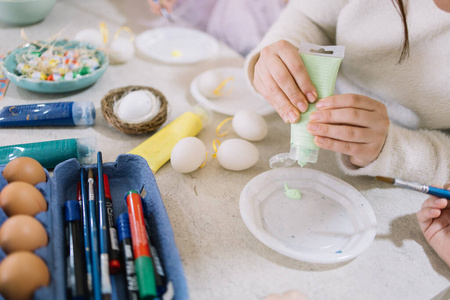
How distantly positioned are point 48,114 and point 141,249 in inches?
16.2

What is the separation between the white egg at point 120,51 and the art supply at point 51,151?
0.40m

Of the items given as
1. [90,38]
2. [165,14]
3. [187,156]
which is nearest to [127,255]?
[187,156]

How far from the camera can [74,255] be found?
46 centimetres

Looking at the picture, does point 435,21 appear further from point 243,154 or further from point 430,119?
point 243,154

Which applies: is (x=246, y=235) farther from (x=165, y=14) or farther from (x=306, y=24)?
(x=165, y=14)

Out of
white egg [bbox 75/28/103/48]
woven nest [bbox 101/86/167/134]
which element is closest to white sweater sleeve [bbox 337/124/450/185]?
woven nest [bbox 101/86/167/134]

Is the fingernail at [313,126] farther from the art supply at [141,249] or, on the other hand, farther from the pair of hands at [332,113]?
the art supply at [141,249]

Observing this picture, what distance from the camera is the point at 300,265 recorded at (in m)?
0.53

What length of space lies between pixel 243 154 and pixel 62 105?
0.40 meters

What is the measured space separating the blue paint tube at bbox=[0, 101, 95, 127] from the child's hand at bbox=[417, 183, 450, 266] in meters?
0.66

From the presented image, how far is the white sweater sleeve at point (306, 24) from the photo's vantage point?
82 centimetres

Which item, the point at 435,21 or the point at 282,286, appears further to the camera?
the point at 435,21

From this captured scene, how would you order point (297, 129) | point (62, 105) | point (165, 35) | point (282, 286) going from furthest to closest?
point (165, 35), point (62, 105), point (297, 129), point (282, 286)

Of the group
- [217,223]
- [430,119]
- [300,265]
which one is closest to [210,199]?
[217,223]
